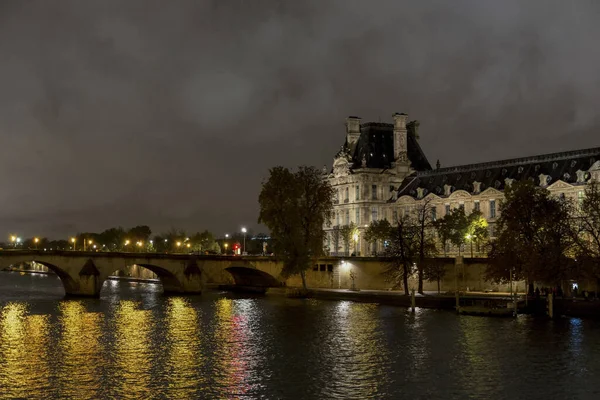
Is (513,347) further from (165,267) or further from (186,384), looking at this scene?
(165,267)

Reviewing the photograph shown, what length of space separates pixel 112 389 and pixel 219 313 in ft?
128

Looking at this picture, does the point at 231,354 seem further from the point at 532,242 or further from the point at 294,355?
the point at 532,242

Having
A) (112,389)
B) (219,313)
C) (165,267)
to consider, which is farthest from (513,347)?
(165,267)

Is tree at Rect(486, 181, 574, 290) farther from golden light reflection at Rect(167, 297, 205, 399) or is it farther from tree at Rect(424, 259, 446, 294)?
golden light reflection at Rect(167, 297, 205, 399)

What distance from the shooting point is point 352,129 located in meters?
151

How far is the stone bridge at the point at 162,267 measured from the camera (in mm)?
104375

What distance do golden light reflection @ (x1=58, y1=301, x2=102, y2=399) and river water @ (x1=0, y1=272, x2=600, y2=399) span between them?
108 mm

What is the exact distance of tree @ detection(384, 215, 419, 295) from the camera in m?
97.4

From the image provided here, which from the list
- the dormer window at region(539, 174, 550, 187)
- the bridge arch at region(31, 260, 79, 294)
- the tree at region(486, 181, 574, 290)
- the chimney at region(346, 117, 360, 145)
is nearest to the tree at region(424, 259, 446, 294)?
the tree at region(486, 181, 574, 290)

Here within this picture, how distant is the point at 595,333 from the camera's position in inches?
2477

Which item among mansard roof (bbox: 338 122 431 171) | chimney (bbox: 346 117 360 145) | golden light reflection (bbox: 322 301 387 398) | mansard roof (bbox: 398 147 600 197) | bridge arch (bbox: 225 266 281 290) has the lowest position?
golden light reflection (bbox: 322 301 387 398)

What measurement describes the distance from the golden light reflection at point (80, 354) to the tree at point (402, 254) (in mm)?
36849

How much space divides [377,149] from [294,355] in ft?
307

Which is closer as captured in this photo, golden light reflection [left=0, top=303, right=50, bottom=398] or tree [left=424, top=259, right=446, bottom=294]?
golden light reflection [left=0, top=303, right=50, bottom=398]
